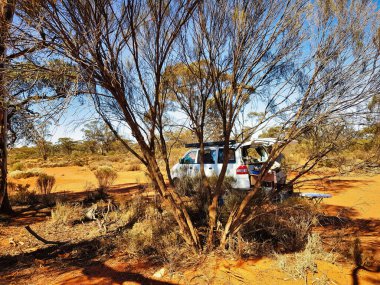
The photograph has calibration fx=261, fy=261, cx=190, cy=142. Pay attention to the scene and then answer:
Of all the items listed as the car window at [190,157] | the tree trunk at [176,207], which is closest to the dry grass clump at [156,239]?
the tree trunk at [176,207]

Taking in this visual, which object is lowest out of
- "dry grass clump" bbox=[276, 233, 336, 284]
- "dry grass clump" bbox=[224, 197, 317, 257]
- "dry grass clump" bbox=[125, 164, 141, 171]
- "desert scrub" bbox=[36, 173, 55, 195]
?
"dry grass clump" bbox=[276, 233, 336, 284]

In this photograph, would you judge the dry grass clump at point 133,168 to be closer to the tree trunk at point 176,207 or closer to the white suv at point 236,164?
the white suv at point 236,164

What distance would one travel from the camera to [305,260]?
153 inches

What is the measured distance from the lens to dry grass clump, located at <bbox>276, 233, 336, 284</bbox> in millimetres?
3799

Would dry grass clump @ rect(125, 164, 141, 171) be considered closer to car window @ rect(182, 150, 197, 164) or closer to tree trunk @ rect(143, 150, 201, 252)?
car window @ rect(182, 150, 197, 164)

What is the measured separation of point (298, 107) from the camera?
4.39m

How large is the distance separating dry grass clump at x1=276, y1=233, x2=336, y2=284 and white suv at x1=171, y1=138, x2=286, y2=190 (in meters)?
3.01

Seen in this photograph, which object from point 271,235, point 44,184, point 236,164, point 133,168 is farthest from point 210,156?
point 133,168

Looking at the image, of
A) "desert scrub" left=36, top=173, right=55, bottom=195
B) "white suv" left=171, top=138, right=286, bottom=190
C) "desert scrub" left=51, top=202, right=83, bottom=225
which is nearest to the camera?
"desert scrub" left=51, top=202, right=83, bottom=225

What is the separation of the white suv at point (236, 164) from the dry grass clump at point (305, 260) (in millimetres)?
3015

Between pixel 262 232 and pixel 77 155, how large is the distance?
38.4 metres

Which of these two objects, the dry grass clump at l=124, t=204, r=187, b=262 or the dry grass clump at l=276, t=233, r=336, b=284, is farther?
the dry grass clump at l=124, t=204, r=187, b=262

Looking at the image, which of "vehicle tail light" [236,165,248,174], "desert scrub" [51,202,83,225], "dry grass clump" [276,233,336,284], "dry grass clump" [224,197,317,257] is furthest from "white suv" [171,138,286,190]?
"desert scrub" [51,202,83,225]

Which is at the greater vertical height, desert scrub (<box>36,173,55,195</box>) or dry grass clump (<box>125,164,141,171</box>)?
dry grass clump (<box>125,164,141,171</box>)
